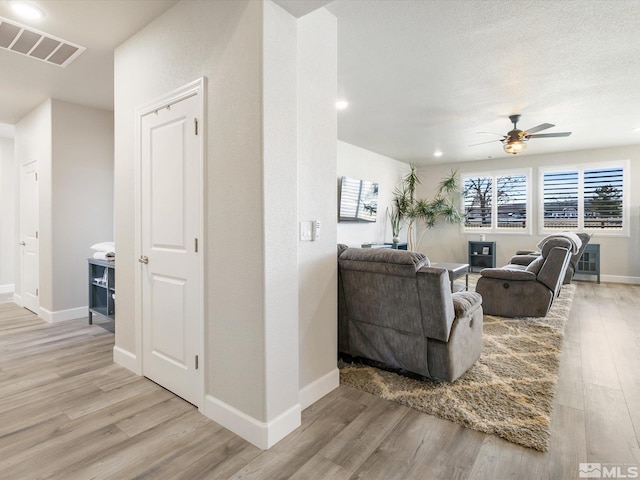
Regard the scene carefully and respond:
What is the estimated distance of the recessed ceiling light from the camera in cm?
233

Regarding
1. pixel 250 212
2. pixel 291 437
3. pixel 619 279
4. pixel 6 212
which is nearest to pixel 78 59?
pixel 250 212

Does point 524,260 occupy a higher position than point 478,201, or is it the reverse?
point 478,201

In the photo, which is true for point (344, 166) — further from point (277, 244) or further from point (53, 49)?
point (277, 244)

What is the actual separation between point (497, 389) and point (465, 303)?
24.0 inches

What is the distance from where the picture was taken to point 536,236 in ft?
24.5

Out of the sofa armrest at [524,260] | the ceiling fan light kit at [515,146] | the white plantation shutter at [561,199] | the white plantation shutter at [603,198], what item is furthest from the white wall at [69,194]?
the white plantation shutter at [603,198]

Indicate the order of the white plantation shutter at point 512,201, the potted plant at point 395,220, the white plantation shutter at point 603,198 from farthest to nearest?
the potted plant at point 395,220
the white plantation shutter at point 512,201
the white plantation shutter at point 603,198

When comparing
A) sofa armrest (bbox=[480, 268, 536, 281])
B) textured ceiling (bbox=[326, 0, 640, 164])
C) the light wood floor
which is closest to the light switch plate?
the light wood floor

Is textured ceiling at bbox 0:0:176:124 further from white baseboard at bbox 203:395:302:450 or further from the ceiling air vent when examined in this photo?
white baseboard at bbox 203:395:302:450

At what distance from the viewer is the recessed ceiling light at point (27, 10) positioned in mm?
2332

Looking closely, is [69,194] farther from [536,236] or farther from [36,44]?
[536,236]

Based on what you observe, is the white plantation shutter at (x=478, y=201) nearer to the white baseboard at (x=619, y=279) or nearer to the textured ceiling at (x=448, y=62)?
the white baseboard at (x=619, y=279)

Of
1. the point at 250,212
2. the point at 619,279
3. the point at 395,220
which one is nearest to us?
the point at 250,212

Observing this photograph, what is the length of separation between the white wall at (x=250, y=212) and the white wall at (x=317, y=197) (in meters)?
0.06
